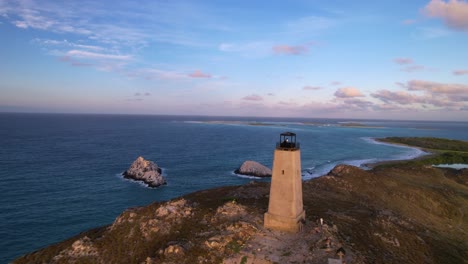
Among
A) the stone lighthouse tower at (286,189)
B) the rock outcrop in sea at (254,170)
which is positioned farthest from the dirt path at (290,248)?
the rock outcrop in sea at (254,170)

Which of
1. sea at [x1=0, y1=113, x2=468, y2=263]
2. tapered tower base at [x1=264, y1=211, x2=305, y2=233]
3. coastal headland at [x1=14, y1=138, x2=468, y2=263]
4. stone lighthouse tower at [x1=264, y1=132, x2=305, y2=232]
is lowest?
sea at [x1=0, y1=113, x2=468, y2=263]

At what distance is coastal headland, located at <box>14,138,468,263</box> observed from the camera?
23.8 m

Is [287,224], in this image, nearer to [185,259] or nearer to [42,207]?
[185,259]

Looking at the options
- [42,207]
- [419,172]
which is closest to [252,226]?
[42,207]

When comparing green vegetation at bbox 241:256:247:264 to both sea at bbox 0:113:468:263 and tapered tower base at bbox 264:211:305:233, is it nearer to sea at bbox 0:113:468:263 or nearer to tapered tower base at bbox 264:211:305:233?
tapered tower base at bbox 264:211:305:233

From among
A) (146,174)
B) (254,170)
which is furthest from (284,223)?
(254,170)

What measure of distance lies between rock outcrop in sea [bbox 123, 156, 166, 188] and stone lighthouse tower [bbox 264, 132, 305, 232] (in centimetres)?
4286

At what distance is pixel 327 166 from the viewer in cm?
8888

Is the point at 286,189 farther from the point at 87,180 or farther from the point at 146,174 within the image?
the point at 87,180

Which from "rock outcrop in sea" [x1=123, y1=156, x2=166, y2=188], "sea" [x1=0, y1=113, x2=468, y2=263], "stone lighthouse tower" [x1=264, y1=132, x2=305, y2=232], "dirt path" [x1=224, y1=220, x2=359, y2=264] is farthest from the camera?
"rock outcrop in sea" [x1=123, y1=156, x2=166, y2=188]

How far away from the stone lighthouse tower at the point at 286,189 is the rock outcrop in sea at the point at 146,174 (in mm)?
42863

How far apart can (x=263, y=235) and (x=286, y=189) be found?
4.83 meters

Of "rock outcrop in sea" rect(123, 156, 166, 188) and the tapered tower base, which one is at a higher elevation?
the tapered tower base

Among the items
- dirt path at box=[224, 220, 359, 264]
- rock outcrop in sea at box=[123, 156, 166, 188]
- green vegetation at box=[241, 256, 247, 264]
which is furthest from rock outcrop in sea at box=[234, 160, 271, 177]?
green vegetation at box=[241, 256, 247, 264]
